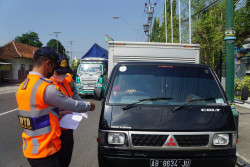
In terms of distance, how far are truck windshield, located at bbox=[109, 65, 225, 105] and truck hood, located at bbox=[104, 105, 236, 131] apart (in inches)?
8.1

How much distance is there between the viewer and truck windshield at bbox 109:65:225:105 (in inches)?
140

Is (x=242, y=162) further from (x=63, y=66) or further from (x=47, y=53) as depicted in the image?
(x=47, y=53)

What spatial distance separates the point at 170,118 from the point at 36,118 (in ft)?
5.33

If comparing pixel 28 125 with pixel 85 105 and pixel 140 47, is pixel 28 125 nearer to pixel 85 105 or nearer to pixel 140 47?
pixel 85 105

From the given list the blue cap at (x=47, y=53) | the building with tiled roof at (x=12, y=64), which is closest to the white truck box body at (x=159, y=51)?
the blue cap at (x=47, y=53)

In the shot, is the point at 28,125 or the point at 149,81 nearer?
the point at 28,125

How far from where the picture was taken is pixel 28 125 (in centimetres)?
225

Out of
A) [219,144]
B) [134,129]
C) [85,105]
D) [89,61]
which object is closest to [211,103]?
[219,144]

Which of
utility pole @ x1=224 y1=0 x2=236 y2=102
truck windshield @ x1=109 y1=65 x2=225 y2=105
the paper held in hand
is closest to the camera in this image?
the paper held in hand

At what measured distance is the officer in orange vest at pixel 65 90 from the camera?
3.07 meters

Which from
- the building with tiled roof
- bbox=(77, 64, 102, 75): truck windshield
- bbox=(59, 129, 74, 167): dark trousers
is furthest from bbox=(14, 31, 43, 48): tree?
bbox=(59, 129, 74, 167): dark trousers

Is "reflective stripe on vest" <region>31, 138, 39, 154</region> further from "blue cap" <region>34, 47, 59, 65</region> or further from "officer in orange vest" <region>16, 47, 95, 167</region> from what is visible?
"blue cap" <region>34, 47, 59, 65</region>

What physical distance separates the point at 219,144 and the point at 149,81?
1293 mm

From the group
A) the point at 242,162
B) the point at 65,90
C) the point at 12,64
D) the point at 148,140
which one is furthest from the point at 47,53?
the point at 12,64
